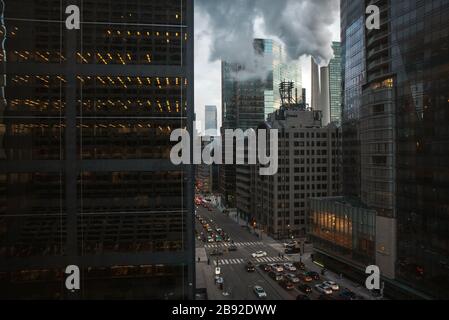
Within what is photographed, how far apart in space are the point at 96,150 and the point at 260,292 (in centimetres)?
2266

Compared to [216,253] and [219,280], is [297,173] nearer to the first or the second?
[216,253]

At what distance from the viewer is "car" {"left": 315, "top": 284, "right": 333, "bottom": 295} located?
35.6 m

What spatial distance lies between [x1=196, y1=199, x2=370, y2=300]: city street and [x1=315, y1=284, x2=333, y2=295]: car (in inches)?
15.1

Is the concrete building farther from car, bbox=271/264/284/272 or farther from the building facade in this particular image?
car, bbox=271/264/284/272

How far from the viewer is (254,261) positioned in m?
48.6

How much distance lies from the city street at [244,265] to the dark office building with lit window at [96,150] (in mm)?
15206

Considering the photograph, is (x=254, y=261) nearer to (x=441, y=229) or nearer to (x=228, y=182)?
(x=441, y=229)

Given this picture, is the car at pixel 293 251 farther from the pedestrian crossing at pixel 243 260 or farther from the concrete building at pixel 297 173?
the concrete building at pixel 297 173

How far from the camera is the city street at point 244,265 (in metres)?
35.4

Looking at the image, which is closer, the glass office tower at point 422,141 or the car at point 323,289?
the glass office tower at point 422,141

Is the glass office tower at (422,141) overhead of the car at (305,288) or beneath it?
overhead

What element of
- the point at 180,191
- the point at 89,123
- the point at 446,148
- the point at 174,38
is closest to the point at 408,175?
the point at 446,148

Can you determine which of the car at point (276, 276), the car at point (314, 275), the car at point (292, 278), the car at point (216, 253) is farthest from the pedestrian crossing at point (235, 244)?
the car at point (314, 275)

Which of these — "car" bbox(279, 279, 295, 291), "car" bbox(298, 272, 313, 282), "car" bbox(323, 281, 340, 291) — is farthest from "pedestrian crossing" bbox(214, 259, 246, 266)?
"car" bbox(323, 281, 340, 291)
